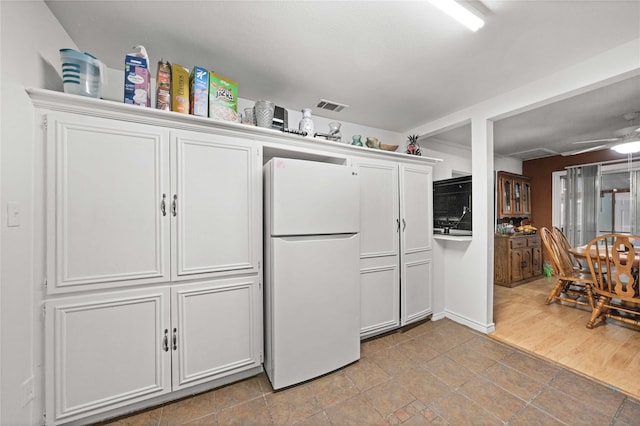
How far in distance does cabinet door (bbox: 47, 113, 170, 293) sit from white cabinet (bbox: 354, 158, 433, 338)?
64.6 inches

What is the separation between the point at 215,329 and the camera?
1.65m

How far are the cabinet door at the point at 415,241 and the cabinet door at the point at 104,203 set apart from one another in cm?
218

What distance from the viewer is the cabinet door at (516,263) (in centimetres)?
408

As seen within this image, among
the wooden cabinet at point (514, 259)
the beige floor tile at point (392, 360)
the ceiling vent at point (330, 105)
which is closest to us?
the beige floor tile at point (392, 360)

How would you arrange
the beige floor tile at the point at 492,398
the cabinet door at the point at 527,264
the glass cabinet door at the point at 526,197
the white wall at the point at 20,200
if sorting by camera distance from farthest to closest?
the glass cabinet door at the point at 526,197 < the cabinet door at the point at 527,264 < the beige floor tile at the point at 492,398 < the white wall at the point at 20,200

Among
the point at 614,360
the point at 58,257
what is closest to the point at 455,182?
the point at 614,360

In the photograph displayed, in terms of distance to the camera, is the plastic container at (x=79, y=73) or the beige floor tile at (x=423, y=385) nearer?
the plastic container at (x=79, y=73)

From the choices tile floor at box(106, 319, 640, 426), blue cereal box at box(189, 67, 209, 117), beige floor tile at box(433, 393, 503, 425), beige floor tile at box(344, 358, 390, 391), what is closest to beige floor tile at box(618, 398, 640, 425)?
tile floor at box(106, 319, 640, 426)

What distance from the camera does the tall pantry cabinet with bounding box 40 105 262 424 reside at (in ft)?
4.28

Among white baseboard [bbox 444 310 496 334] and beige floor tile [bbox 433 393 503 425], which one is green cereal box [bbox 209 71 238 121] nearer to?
beige floor tile [bbox 433 393 503 425]

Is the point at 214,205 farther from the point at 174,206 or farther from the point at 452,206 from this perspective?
the point at 452,206

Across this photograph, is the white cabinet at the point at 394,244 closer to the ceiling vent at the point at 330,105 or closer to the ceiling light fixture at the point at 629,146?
the ceiling vent at the point at 330,105

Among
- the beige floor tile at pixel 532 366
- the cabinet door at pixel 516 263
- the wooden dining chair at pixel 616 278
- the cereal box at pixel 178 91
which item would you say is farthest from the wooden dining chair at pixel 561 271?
the cereal box at pixel 178 91

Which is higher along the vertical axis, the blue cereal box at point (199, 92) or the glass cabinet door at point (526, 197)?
the blue cereal box at point (199, 92)
